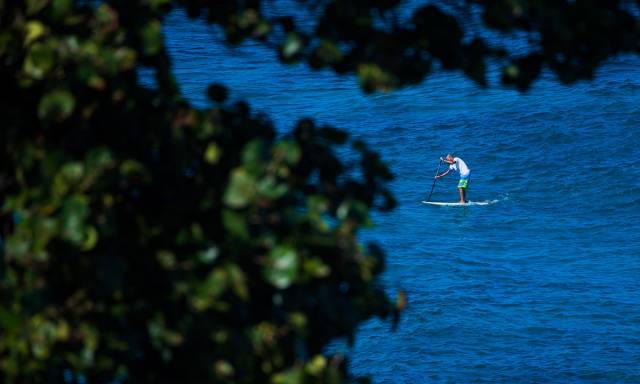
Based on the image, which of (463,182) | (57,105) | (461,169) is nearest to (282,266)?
(57,105)

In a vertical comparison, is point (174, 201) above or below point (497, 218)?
above

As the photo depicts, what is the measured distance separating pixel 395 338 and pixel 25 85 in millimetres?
18842

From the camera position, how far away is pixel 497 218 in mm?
33094

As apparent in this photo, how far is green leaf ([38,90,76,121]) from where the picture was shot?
161 inches

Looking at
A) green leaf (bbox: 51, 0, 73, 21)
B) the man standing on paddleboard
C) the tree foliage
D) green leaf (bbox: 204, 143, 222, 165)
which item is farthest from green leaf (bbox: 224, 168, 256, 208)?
the man standing on paddleboard

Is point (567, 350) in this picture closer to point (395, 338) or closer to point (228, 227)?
point (395, 338)

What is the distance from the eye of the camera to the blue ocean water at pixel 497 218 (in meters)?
22.0

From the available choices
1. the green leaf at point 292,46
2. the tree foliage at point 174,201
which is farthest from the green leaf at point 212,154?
the green leaf at point 292,46

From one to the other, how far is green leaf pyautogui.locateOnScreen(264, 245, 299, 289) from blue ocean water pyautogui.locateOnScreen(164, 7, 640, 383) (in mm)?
9514

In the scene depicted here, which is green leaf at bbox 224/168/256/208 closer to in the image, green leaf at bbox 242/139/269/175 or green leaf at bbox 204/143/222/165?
green leaf at bbox 242/139/269/175

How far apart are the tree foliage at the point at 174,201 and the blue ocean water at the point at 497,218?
8.97 m

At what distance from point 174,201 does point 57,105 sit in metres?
0.59

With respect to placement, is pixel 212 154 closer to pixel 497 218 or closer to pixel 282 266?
pixel 282 266

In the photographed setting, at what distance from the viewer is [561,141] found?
3806cm
